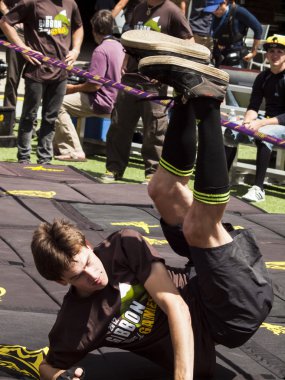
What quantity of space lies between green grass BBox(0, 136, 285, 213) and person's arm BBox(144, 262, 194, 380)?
3.78 metres

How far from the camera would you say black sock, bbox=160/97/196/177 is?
3355 mm

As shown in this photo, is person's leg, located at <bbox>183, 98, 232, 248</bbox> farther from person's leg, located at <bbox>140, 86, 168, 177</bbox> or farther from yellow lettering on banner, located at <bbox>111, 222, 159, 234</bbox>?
person's leg, located at <bbox>140, 86, 168, 177</bbox>

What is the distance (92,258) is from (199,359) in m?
0.53

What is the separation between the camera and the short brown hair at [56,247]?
8.97 ft

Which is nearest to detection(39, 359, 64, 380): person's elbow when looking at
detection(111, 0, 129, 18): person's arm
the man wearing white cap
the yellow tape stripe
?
the yellow tape stripe

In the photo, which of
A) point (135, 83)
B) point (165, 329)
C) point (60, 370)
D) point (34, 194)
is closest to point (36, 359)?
point (60, 370)

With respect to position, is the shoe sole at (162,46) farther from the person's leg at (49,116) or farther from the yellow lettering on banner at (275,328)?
the person's leg at (49,116)

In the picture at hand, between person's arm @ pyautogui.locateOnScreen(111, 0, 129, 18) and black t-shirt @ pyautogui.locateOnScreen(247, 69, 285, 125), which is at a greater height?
person's arm @ pyautogui.locateOnScreen(111, 0, 129, 18)

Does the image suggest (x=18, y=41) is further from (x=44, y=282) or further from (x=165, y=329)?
(x=165, y=329)

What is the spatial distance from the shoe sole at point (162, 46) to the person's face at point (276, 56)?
3.26m

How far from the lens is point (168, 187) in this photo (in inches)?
134

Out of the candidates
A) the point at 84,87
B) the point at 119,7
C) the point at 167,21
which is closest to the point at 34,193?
the point at 167,21

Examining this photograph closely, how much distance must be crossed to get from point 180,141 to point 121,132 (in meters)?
3.64

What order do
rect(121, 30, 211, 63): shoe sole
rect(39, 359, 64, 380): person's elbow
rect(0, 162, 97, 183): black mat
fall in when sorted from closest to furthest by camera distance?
rect(39, 359, 64, 380): person's elbow < rect(121, 30, 211, 63): shoe sole < rect(0, 162, 97, 183): black mat
